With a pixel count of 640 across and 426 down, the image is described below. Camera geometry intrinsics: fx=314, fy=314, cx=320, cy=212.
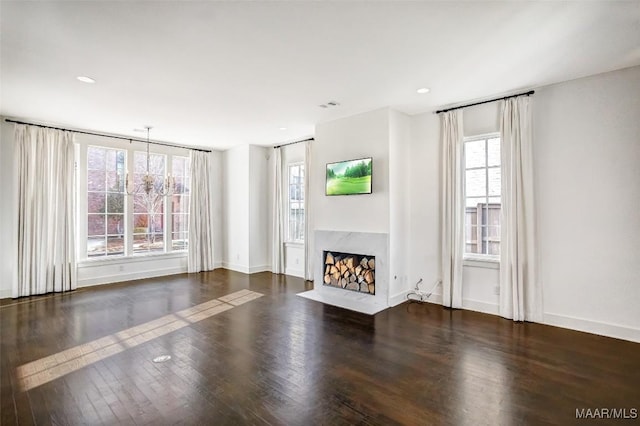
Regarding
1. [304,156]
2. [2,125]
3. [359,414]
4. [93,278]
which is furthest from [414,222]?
[2,125]

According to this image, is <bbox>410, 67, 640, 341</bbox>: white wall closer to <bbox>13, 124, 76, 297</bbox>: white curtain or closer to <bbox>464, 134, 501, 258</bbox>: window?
<bbox>464, 134, 501, 258</bbox>: window

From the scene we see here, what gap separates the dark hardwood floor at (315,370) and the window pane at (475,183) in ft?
5.93

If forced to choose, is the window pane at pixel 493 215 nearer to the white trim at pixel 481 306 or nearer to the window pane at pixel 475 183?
the window pane at pixel 475 183

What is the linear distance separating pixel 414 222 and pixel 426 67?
Result: 8.43 ft

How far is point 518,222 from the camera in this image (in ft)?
13.9

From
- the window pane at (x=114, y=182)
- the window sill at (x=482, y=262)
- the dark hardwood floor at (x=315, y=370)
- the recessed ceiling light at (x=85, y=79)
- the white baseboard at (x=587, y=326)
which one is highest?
the recessed ceiling light at (x=85, y=79)

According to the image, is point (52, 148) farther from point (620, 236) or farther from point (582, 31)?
point (620, 236)

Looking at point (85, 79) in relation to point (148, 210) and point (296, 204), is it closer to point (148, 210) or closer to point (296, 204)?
point (148, 210)

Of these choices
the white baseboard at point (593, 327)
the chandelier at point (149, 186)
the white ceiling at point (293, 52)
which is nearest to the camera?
the white ceiling at point (293, 52)

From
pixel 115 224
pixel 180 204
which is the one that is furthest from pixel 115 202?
pixel 180 204

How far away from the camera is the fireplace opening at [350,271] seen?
513 centimetres

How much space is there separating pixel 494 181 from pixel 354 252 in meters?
2.40

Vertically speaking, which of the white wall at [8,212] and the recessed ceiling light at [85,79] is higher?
the recessed ceiling light at [85,79]

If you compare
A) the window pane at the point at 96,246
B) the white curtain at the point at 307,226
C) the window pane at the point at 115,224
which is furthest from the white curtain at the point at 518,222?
the window pane at the point at 96,246
